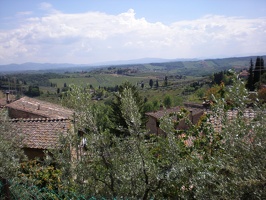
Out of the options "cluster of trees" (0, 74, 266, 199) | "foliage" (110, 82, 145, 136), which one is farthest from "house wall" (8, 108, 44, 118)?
"cluster of trees" (0, 74, 266, 199)

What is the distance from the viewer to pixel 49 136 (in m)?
14.6

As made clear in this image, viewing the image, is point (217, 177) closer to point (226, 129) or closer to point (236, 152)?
point (236, 152)

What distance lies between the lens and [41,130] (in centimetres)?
1526

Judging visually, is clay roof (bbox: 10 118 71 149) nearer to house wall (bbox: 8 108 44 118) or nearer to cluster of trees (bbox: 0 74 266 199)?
house wall (bbox: 8 108 44 118)

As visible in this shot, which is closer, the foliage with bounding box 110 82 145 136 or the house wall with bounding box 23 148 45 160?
the foliage with bounding box 110 82 145 136

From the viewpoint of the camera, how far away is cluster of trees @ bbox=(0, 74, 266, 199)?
2.66m

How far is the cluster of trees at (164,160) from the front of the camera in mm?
2664

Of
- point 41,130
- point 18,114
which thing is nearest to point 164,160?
point 41,130

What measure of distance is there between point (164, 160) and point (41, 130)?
13.1 metres

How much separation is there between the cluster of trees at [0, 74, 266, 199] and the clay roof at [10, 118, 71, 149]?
10.1 m

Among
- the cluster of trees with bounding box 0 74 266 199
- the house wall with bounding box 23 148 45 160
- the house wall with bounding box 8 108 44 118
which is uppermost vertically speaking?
the cluster of trees with bounding box 0 74 266 199

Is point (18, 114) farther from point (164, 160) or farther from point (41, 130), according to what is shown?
point (164, 160)

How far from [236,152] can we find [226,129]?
0.95 feet

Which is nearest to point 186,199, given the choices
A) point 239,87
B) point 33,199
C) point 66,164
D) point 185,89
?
point 239,87
